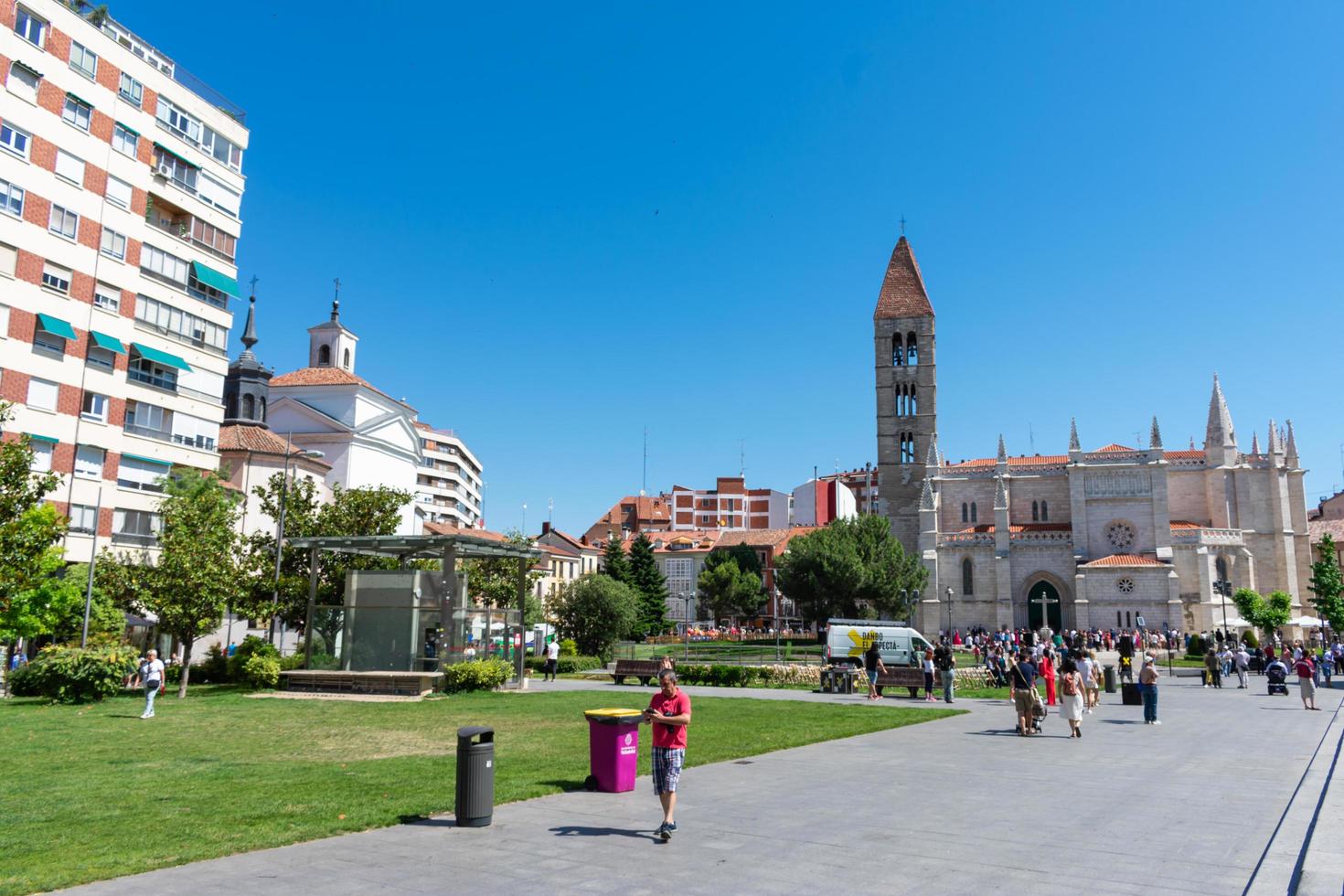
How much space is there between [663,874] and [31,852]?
5372mm

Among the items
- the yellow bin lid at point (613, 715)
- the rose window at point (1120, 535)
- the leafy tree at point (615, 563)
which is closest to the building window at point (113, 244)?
the yellow bin lid at point (613, 715)

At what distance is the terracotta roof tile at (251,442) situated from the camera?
46625 millimetres

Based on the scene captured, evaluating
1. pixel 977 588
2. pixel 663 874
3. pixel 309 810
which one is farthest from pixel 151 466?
pixel 977 588

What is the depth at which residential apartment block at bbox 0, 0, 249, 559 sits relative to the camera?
1188 inches

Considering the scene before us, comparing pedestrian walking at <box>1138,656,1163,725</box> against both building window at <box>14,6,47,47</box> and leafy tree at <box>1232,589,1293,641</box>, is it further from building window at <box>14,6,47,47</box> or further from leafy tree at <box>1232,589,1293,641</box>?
building window at <box>14,6,47,47</box>

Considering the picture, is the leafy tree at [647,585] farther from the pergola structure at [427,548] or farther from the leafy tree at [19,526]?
the leafy tree at [19,526]

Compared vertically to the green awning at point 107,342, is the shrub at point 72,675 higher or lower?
lower

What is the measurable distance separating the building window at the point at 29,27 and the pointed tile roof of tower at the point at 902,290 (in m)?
66.8

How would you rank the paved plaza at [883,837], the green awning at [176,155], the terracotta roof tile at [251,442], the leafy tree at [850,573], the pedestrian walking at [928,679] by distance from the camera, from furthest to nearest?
the leafy tree at [850,573], the terracotta roof tile at [251,442], the green awning at [176,155], the pedestrian walking at [928,679], the paved plaza at [883,837]

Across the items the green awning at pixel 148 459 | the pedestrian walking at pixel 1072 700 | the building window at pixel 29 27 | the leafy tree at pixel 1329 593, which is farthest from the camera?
the leafy tree at pixel 1329 593

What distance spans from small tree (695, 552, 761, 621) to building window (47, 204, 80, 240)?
5576 centimetres

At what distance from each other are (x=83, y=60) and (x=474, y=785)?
35397mm

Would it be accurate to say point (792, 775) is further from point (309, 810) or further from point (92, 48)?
point (92, 48)

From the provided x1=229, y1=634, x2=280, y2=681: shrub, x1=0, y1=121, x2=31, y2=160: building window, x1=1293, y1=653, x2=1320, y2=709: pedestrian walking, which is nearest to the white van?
x1=1293, y1=653, x2=1320, y2=709: pedestrian walking
